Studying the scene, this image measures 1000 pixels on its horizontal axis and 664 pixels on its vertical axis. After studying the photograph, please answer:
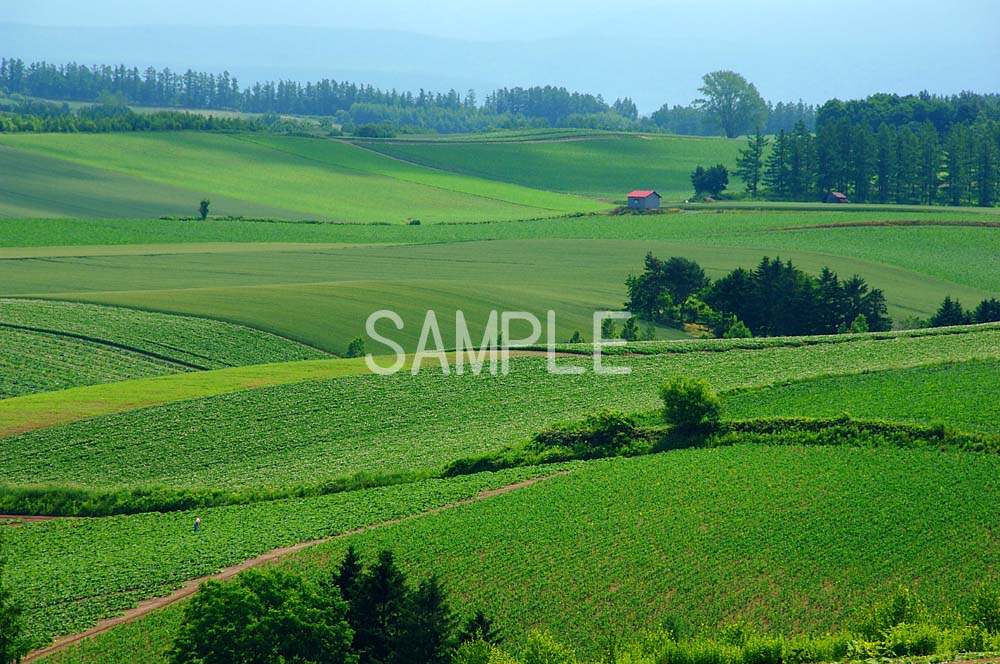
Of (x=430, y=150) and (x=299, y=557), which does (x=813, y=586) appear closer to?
(x=299, y=557)

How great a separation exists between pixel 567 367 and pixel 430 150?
139 m

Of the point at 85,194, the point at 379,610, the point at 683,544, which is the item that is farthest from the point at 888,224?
the point at 379,610

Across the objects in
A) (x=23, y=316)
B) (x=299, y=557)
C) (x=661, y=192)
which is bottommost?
(x=299, y=557)

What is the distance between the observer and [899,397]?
49.9 m

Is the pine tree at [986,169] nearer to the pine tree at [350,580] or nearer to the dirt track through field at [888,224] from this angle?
the dirt track through field at [888,224]

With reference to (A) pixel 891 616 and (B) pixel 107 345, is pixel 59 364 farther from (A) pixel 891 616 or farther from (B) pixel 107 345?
(A) pixel 891 616

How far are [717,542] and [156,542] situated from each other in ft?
59.1

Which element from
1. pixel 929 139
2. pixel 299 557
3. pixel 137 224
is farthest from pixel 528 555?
pixel 929 139

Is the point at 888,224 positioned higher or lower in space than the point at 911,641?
higher

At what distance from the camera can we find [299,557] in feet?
120

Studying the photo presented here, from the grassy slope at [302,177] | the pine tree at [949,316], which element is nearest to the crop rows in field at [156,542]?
the pine tree at [949,316]

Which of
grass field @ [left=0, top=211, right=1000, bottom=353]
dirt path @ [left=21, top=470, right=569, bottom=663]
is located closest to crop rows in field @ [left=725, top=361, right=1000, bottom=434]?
dirt path @ [left=21, top=470, right=569, bottom=663]

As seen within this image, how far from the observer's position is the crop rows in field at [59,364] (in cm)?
5759

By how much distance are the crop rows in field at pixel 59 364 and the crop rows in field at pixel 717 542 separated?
2669cm
